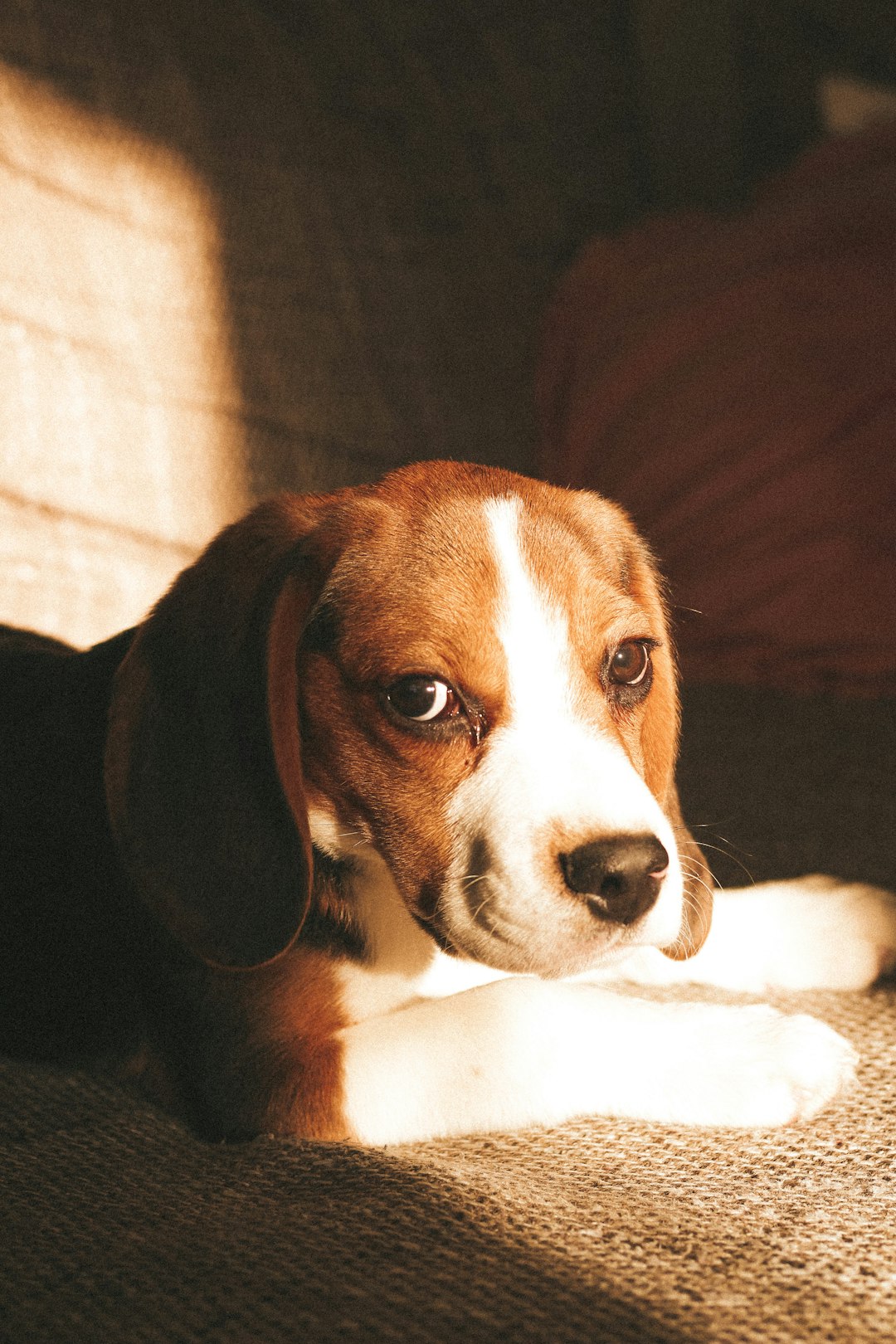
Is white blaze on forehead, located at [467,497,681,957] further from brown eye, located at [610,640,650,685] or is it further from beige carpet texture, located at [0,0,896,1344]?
beige carpet texture, located at [0,0,896,1344]

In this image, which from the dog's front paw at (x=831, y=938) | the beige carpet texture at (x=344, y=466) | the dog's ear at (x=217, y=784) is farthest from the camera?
the dog's front paw at (x=831, y=938)

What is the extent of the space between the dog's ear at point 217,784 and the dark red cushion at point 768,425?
1763 millimetres

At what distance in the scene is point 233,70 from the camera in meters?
2.96

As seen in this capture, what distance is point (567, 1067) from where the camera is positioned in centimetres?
137

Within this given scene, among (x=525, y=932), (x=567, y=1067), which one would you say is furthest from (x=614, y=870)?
(x=567, y=1067)

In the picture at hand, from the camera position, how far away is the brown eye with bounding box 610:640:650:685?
158 centimetres

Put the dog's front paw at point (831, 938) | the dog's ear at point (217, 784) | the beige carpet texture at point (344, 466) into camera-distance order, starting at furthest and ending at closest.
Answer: the dog's front paw at point (831, 938) → the dog's ear at point (217, 784) → the beige carpet texture at point (344, 466)

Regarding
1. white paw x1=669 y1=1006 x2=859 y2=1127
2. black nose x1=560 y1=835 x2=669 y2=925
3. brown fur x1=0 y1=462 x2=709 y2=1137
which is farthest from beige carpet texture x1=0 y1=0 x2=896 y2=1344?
black nose x1=560 y1=835 x2=669 y2=925

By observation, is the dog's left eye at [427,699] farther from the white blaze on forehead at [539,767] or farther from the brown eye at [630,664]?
the brown eye at [630,664]

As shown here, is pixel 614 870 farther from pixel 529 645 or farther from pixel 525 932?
pixel 529 645

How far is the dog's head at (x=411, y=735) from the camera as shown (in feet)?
4.37

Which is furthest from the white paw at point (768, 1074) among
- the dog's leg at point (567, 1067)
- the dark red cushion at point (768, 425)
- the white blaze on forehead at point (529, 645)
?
the dark red cushion at point (768, 425)

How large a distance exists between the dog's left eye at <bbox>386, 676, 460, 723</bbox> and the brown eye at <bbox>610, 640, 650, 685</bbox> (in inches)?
9.7

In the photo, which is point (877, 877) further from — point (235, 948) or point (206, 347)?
point (206, 347)
